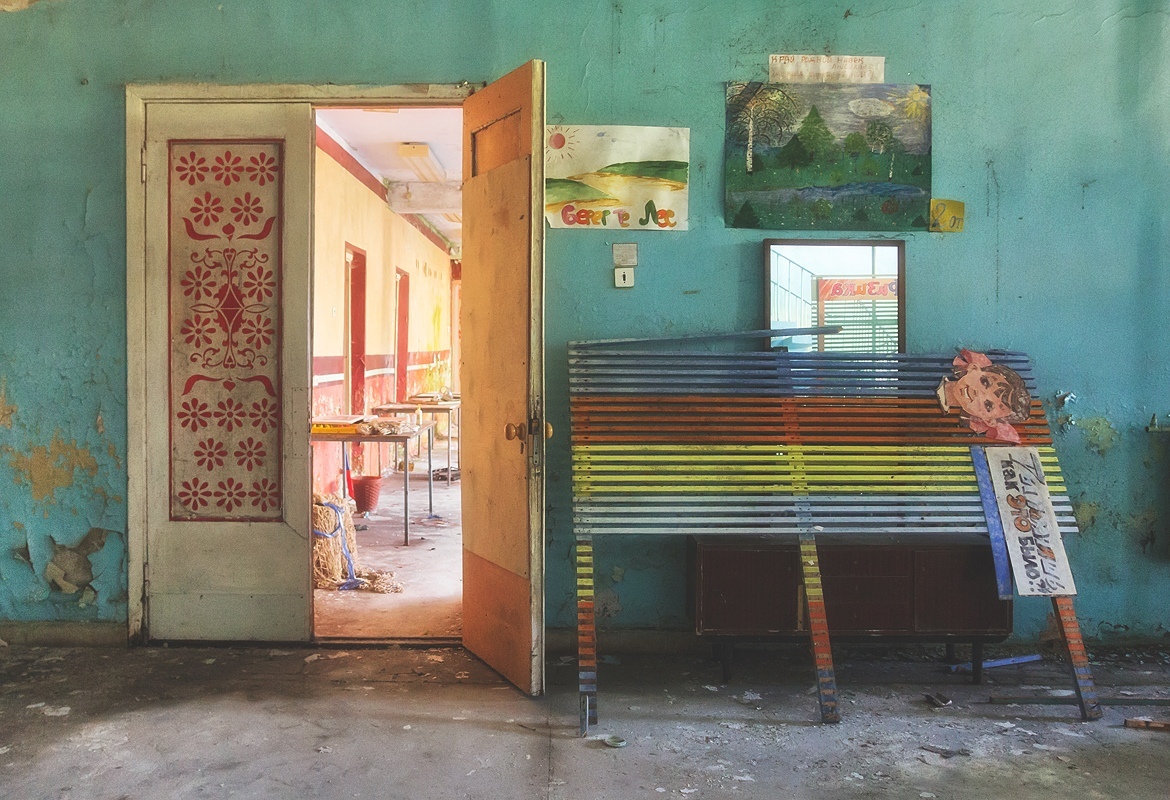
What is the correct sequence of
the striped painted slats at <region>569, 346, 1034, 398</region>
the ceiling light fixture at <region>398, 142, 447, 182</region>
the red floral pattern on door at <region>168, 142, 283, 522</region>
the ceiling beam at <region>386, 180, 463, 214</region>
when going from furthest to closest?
the ceiling beam at <region>386, 180, 463, 214</region>, the ceiling light fixture at <region>398, 142, 447, 182</region>, the red floral pattern on door at <region>168, 142, 283, 522</region>, the striped painted slats at <region>569, 346, 1034, 398</region>

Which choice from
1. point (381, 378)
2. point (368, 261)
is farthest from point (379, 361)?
point (368, 261)

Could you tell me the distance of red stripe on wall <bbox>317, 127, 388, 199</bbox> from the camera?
295 inches

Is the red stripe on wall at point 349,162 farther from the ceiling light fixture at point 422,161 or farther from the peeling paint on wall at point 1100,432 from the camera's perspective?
the peeling paint on wall at point 1100,432

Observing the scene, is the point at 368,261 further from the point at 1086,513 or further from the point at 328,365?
the point at 1086,513

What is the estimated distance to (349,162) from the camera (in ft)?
27.5

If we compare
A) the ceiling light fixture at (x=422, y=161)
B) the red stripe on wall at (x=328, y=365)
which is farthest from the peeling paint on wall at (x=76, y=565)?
the ceiling light fixture at (x=422, y=161)

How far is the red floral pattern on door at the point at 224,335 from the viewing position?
4.11 meters

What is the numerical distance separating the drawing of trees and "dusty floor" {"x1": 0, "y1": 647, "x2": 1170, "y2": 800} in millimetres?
2366

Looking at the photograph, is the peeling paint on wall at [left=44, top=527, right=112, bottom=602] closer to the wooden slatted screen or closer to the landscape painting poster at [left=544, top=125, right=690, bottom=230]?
the wooden slatted screen

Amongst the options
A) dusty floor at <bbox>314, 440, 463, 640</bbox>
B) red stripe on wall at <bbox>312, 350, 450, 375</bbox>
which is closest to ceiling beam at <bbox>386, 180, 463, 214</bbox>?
red stripe on wall at <bbox>312, 350, 450, 375</bbox>

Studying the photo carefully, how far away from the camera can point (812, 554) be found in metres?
3.59

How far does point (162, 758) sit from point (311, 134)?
8.79 ft

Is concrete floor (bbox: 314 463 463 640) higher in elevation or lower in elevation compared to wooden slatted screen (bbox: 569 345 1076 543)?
lower

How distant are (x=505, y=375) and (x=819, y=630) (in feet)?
5.28
